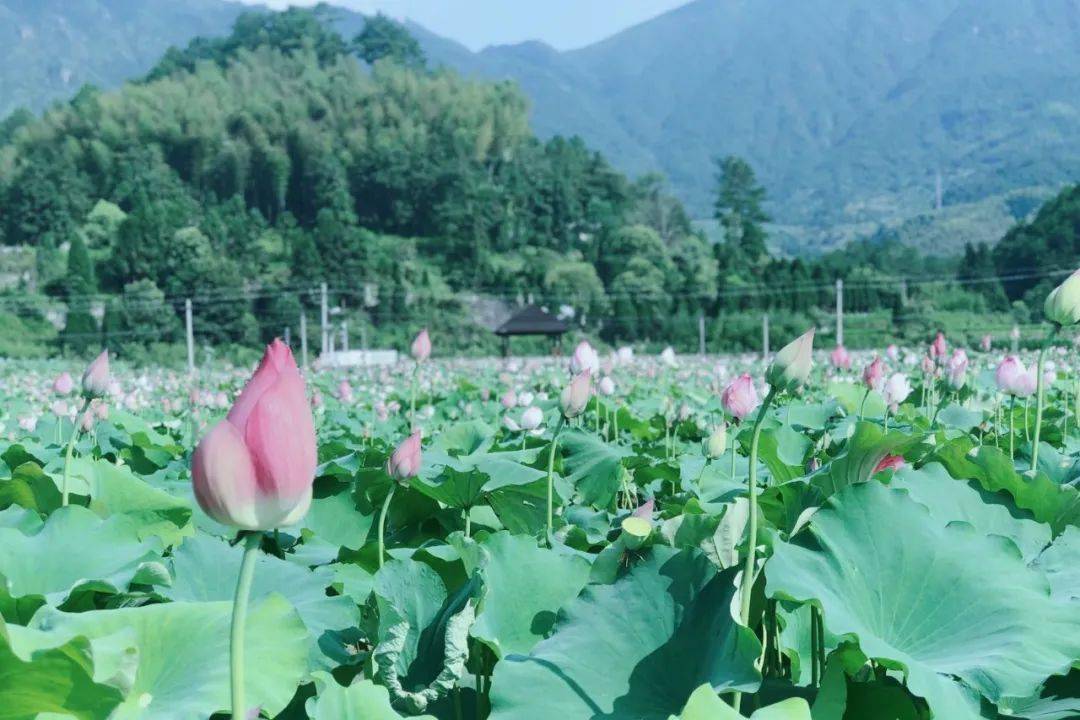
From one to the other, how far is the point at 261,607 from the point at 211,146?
5606 centimetres

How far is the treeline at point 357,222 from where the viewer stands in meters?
30.8

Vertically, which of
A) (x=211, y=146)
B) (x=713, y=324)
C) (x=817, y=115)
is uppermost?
(x=817, y=115)

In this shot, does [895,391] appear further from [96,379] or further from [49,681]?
[49,681]

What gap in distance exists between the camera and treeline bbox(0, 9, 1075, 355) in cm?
3078

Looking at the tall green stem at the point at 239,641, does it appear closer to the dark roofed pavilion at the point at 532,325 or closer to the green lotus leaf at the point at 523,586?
the green lotus leaf at the point at 523,586

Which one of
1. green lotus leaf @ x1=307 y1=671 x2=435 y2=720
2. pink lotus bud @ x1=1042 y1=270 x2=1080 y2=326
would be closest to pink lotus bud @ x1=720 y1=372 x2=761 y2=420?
pink lotus bud @ x1=1042 y1=270 x2=1080 y2=326

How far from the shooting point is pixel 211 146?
Result: 176 ft

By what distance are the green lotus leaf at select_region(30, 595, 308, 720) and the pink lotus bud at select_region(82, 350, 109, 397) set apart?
85 cm

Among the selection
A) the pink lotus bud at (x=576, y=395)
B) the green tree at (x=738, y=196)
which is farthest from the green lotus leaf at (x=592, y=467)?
the green tree at (x=738, y=196)

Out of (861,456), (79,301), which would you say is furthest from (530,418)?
(79,301)

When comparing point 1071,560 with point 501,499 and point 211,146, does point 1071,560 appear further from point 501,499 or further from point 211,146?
point 211,146

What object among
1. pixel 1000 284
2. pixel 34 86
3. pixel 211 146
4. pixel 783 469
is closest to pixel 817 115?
pixel 34 86

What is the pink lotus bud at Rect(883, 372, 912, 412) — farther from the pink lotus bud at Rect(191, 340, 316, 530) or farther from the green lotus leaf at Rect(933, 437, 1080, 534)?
the pink lotus bud at Rect(191, 340, 316, 530)

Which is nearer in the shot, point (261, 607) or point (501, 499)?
point (261, 607)
